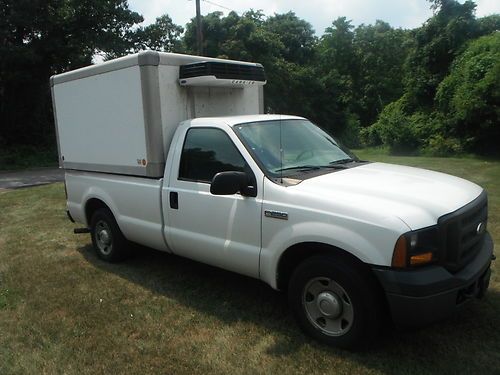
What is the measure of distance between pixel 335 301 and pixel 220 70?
2.80 metres

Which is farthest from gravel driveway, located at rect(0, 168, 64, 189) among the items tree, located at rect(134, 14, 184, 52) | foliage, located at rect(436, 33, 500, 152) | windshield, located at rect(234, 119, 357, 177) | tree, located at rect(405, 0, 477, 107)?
tree, located at rect(405, 0, 477, 107)

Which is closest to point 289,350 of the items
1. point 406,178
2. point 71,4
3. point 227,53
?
point 406,178

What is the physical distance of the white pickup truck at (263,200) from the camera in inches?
126

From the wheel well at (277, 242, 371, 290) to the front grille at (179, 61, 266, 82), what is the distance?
7.07 feet

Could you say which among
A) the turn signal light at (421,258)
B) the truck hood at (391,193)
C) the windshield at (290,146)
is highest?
the windshield at (290,146)

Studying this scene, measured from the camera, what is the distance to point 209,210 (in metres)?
4.33

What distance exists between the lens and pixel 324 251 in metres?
3.64

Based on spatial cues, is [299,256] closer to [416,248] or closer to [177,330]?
[416,248]

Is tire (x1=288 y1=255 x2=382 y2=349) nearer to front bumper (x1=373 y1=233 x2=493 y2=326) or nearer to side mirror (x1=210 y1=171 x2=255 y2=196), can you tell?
front bumper (x1=373 y1=233 x2=493 y2=326)

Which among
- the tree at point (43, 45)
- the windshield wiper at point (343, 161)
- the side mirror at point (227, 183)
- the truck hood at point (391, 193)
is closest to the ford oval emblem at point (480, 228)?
the truck hood at point (391, 193)

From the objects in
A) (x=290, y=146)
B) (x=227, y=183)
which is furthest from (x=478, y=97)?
(x=227, y=183)

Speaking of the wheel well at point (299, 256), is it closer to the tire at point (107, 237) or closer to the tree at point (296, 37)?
the tire at point (107, 237)

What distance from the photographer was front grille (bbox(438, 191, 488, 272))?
323 cm

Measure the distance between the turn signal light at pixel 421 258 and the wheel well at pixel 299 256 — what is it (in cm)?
36
